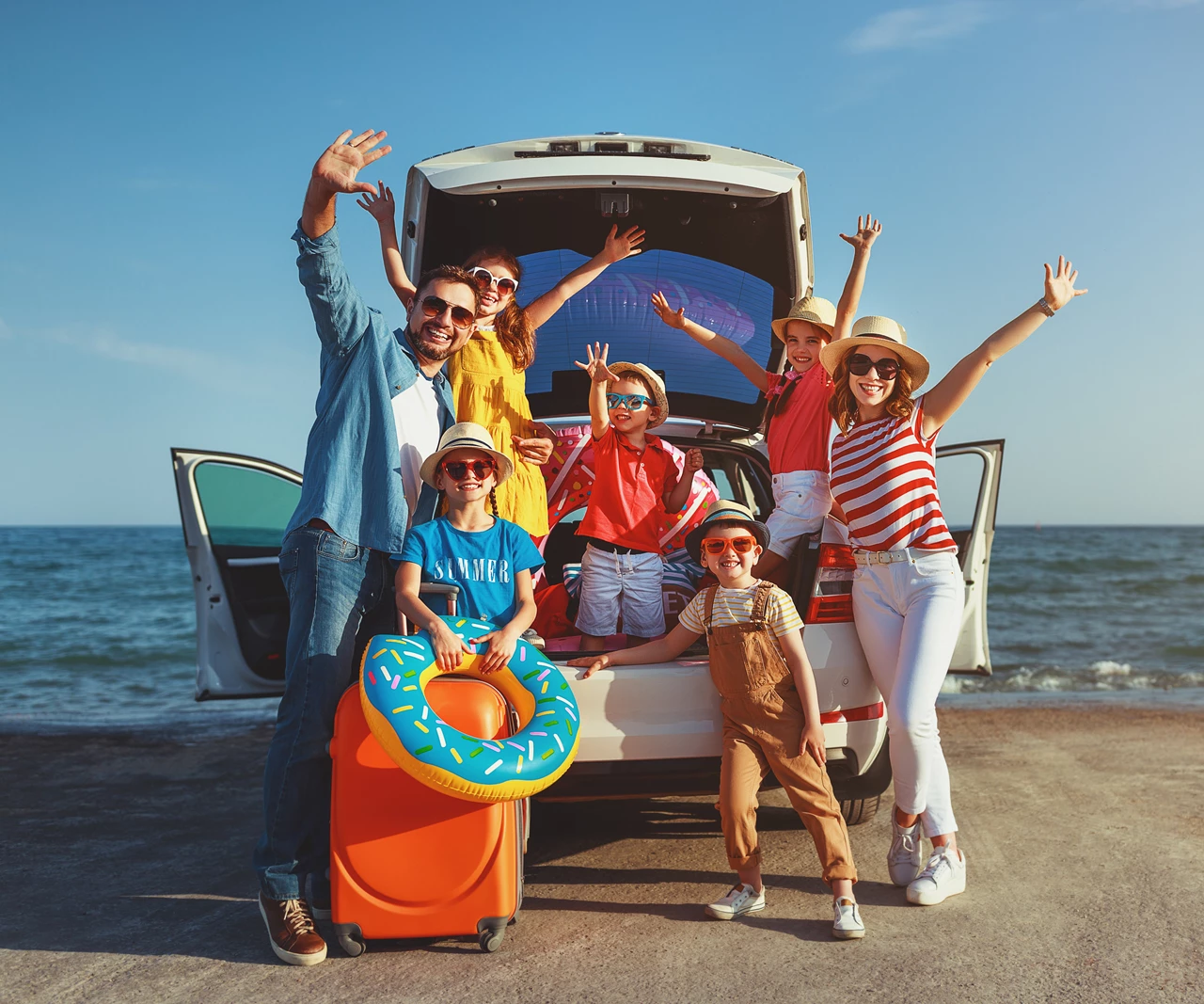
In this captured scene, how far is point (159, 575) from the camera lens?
91.9 ft

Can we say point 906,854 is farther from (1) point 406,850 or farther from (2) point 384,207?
(2) point 384,207

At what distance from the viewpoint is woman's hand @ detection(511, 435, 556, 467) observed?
A: 388 centimetres

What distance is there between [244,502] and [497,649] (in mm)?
2187

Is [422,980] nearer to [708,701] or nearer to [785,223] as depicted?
[708,701]

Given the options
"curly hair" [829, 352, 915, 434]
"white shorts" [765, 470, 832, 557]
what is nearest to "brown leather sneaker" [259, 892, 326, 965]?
"white shorts" [765, 470, 832, 557]

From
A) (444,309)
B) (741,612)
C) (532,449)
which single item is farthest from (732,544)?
(444,309)

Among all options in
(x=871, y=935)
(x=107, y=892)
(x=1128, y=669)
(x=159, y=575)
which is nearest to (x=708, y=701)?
(x=871, y=935)

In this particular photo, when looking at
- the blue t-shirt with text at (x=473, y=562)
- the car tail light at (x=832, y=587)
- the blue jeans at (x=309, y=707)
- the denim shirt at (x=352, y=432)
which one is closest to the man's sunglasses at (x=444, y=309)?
the denim shirt at (x=352, y=432)

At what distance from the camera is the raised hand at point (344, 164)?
2924 mm

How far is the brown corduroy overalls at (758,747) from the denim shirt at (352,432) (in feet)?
3.96

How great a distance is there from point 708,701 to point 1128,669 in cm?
953

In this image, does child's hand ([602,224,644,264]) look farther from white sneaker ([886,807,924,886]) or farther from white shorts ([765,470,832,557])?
white sneaker ([886,807,924,886])

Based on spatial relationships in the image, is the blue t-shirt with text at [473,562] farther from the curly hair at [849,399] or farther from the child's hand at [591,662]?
the curly hair at [849,399]

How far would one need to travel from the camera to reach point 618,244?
4207 millimetres
